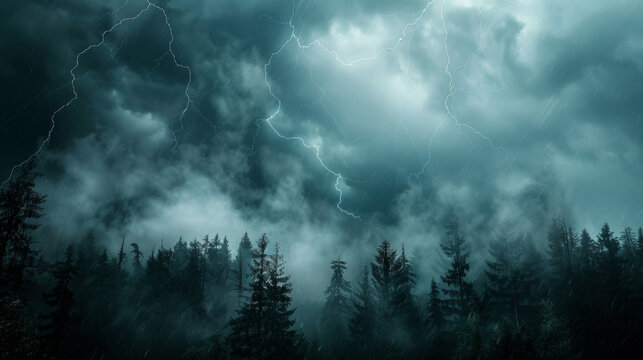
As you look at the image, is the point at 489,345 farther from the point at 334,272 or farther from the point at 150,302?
the point at 150,302

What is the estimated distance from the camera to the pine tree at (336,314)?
53.2m

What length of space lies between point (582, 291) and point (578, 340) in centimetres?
899

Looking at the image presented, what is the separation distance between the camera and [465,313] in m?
38.3

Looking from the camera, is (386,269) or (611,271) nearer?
(386,269)

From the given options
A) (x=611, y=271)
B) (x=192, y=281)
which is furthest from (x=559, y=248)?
(x=192, y=281)

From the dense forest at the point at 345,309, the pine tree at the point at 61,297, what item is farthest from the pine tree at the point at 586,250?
the pine tree at the point at 61,297

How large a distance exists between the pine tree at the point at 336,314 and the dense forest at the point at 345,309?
16cm

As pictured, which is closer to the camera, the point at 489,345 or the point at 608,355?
the point at 489,345

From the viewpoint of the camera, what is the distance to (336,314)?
55.2 metres

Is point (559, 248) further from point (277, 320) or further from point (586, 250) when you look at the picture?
point (277, 320)

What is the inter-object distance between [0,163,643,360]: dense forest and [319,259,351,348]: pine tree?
0.53 ft

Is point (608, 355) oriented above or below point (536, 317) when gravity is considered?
below

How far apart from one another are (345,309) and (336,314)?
8.33 feet

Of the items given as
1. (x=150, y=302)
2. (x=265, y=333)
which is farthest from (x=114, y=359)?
(x=265, y=333)
